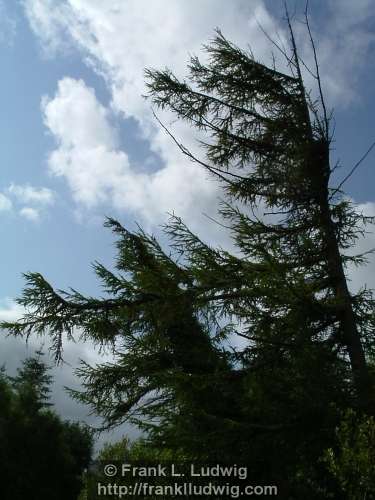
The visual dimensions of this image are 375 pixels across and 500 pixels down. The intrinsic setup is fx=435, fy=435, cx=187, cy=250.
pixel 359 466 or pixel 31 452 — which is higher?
pixel 359 466

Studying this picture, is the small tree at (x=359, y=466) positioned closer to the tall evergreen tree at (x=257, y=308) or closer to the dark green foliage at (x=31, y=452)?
the tall evergreen tree at (x=257, y=308)

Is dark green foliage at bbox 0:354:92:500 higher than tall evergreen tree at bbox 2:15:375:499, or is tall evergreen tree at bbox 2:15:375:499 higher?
tall evergreen tree at bbox 2:15:375:499

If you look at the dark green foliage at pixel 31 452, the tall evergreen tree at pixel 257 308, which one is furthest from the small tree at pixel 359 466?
the dark green foliage at pixel 31 452

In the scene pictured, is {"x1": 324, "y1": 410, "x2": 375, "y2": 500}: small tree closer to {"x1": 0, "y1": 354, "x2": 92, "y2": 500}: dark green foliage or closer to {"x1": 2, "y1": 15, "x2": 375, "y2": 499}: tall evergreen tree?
{"x1": 2, "y1": 15, "x2": 375, "y2": 499}: tall evergreen tree

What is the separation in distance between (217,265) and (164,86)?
15.7 ft

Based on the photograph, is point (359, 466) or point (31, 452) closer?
point (359, 466)

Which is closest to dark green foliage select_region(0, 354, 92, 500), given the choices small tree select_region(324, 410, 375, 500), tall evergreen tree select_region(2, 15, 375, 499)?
tall evergreen tree select_region(2, 15, 375, 499)

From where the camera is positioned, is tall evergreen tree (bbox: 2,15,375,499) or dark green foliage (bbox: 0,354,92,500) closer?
tall evergreen tree (bbox: 2,15,375,499)

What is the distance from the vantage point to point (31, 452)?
901 inches

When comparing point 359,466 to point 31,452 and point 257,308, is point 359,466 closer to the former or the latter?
point 257,308

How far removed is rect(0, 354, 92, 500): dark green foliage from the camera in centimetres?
2162

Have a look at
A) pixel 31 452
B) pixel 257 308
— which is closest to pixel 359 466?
pixel 257 308

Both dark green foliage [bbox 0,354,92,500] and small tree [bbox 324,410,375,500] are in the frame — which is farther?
dark green foliage [bbox 0,354,92,500]

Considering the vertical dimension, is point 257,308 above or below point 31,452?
above
